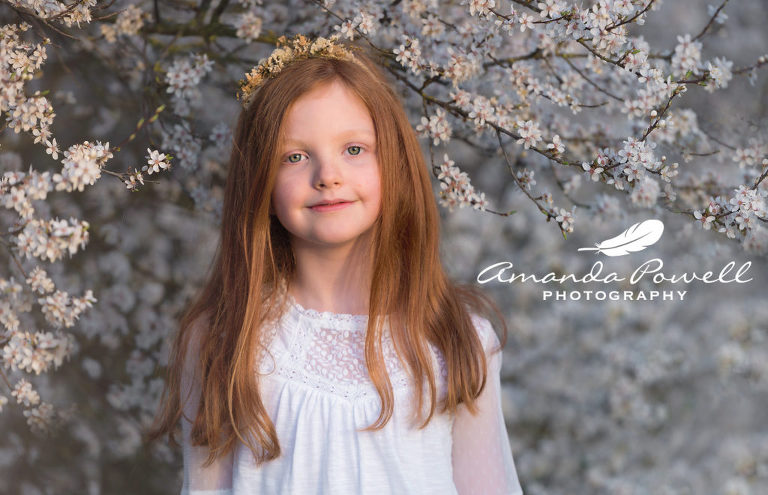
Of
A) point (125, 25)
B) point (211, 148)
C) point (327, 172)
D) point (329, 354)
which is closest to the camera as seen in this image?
point (327, 172)

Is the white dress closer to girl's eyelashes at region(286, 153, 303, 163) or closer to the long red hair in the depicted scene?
the long red hair

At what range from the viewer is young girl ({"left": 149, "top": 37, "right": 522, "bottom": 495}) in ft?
4.40

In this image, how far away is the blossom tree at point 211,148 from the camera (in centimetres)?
161

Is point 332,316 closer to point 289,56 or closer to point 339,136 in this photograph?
point 339,136

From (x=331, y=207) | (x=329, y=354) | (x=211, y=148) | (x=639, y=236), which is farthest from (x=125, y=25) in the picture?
(x=639, y=236)

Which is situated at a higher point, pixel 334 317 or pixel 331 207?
pixel 331 207

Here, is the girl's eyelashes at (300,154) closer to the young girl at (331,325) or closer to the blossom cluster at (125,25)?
the young girl at (331,325)

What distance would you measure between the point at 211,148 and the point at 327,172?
Result: 0.76m

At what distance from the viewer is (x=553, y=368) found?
8.09 feet

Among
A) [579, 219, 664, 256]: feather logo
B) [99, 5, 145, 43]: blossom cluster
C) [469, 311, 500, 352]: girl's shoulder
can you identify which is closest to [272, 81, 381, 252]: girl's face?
[469, 311, 500, 352]: girl's shoulder

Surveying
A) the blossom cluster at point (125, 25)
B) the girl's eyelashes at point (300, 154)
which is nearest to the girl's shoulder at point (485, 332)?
the girl's eyelashes at point (300, 154)

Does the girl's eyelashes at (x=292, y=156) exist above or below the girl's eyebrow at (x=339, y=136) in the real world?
below

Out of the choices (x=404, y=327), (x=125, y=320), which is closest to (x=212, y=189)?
(x=125, y=320)

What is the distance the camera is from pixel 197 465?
4.81 ft
